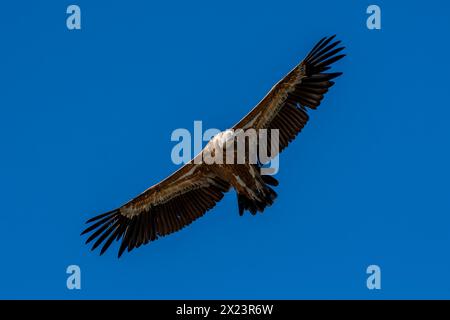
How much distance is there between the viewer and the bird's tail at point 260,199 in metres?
21.5

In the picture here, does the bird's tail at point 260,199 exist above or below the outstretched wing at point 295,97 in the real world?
below

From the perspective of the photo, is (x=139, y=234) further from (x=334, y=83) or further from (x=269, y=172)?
(x=334, y=83)

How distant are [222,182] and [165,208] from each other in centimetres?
137

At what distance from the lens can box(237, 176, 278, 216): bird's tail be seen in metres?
21.5

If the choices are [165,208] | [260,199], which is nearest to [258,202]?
[260,199]

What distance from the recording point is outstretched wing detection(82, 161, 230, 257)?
73.9ft

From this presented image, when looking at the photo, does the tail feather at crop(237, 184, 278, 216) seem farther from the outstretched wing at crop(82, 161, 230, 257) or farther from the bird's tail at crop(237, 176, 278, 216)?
the outstretched wing at crop(82, 161, 230, 257)

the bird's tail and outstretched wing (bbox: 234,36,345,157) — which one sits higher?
outstretched wing (bbox: 234,36,345,157)

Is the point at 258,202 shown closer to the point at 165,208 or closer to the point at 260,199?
the point at 260,199

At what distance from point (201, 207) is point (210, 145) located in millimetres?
1786

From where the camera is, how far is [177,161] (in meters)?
23.5

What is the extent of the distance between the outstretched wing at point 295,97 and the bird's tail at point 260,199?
0.82 m

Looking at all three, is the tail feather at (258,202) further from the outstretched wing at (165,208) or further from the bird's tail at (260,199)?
the outstretched wing at (165,208)

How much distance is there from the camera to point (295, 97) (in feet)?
71.8
